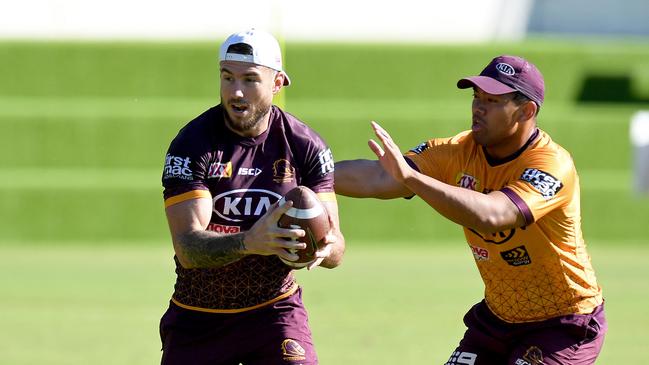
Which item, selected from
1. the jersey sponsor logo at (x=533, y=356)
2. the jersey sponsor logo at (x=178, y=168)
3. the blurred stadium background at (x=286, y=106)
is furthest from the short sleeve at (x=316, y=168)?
the blurred stadium background at (x=286, y=106)

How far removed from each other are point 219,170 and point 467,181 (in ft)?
4.30

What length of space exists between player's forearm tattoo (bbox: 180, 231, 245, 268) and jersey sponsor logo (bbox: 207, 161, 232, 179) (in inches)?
13.3

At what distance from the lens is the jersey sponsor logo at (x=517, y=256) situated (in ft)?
18.1

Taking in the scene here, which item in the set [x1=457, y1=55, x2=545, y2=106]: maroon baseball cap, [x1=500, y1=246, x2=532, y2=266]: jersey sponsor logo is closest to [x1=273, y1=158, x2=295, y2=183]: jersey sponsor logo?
[x1=457, y1=55, x2=545, y2=106]: maroon baseball cap

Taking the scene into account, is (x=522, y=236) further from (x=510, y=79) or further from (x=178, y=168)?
(x=178, y=168)

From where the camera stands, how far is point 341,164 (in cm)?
630

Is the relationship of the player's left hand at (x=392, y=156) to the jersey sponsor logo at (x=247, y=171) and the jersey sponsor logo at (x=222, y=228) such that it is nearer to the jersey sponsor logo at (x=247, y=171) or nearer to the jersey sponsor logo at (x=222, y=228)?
the jersey sponsor logo at (x=247, y=171)

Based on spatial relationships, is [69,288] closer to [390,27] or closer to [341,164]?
[341,164]

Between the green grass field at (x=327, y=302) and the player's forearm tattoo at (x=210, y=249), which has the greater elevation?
the player's forearm tattoo at (x=210, y=249)

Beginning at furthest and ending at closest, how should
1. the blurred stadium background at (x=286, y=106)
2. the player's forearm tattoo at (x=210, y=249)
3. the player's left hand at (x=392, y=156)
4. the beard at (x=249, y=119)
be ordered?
the blurred stadium background at (x=286, y=106)
the beard at (x=249, y=119)
the player's left hand at (x=392, y=156)
the player's forearm tattoo at (x=210, y=249)

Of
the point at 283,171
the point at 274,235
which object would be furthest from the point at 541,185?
the point at 274,235

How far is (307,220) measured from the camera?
4.80 meters

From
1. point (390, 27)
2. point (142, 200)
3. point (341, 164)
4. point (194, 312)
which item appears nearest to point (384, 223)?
point (142, 200)

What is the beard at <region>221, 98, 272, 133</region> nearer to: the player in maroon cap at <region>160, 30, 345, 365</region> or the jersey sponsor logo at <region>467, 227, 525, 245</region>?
the player in maroon cap at <region>160, 30, 345, 365</region>
